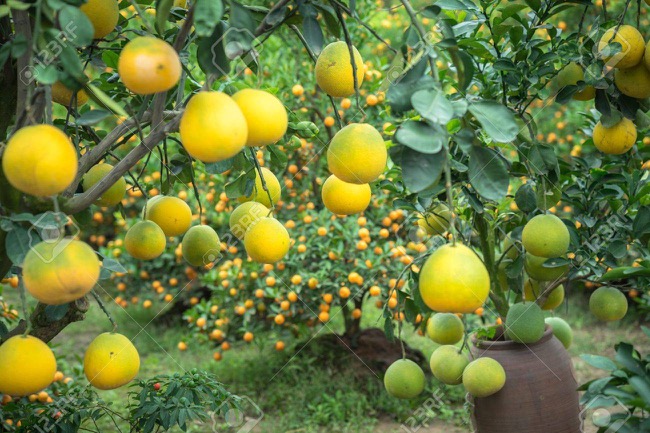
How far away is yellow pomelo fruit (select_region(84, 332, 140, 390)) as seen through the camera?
1179 millimetres

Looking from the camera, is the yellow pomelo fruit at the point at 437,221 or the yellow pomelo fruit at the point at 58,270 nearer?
the yellow pomelo fruit at the point at 58,270

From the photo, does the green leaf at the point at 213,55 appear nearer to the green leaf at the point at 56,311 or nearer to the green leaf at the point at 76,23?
the green leaf at the point at 76,23

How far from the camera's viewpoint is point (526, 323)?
5.96 feet

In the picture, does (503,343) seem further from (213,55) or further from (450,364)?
(213,55)

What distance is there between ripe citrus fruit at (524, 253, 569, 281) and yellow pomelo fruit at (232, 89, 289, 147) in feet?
3.57

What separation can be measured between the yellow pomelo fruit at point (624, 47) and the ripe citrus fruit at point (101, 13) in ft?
3.52

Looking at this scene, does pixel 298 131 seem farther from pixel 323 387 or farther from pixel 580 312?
pixel 580 312

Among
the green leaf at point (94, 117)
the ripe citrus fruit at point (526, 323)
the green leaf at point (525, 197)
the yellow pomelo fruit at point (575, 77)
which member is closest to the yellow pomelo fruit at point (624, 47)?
the yellow pomelo fruit at point (575, 77)

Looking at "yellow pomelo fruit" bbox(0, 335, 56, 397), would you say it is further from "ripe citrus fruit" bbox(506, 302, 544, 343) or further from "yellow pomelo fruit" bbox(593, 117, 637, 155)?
"yellow pomelo fruit" bbox(593, 117, 637, 155)

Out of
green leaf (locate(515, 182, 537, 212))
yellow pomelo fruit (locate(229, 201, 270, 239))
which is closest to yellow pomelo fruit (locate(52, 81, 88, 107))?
yellow pomelo fruit (locate(229, 201, 270, 239))

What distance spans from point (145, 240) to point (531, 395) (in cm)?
111

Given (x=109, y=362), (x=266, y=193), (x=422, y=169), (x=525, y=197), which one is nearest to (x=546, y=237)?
(x=525, y=197)

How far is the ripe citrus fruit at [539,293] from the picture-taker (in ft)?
6.66

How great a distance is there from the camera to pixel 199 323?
3.45m
